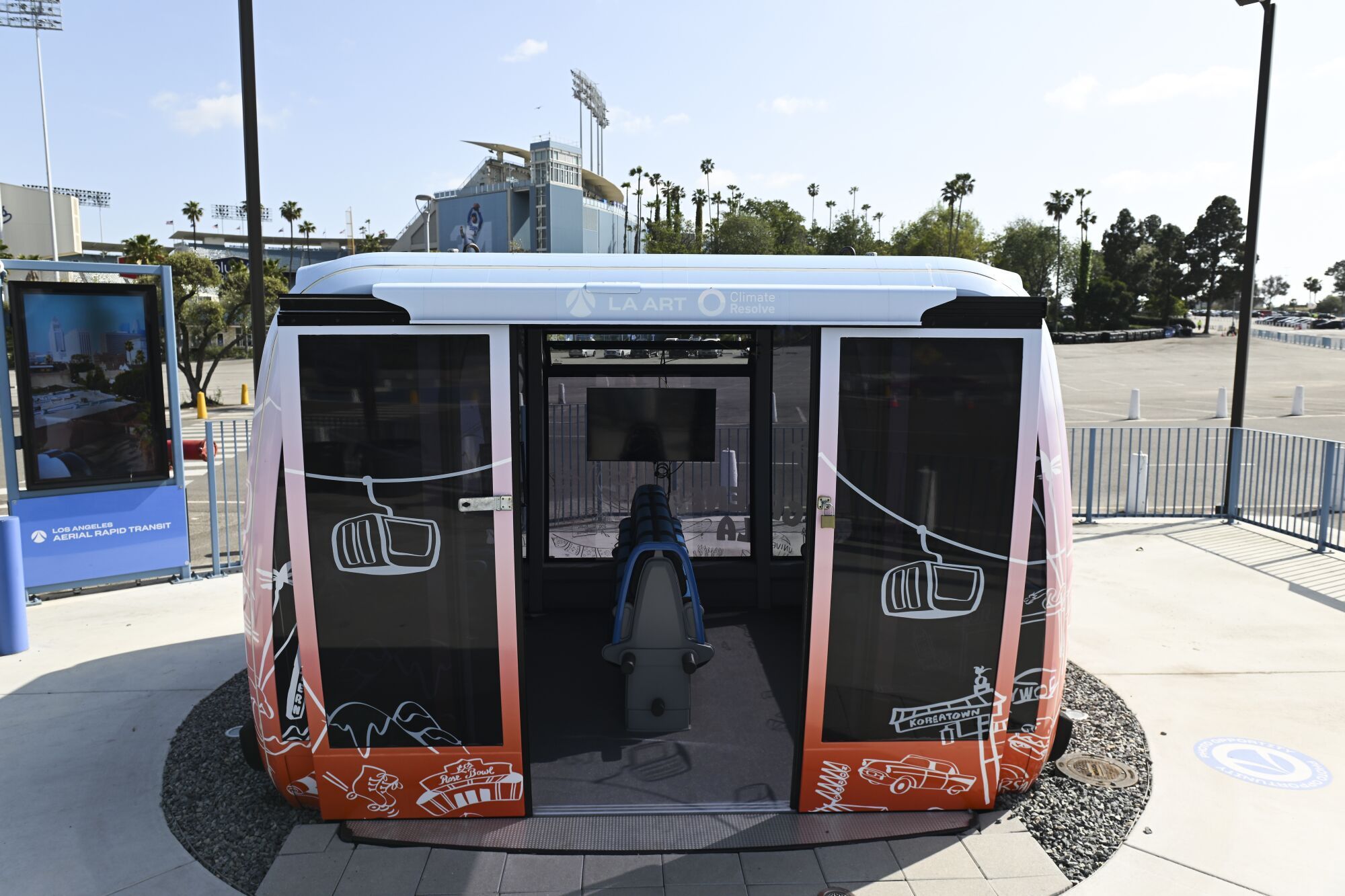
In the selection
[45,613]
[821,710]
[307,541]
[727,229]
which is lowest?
[45,613]

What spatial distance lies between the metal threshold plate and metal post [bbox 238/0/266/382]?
539 centimetres

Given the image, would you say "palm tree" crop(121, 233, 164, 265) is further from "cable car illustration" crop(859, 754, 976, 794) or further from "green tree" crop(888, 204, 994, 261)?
"green tree" crop(888, 204, 994, 261)

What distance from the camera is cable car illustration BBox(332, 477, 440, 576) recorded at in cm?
397

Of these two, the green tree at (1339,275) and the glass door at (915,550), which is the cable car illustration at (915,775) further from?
the green tree at (1339,275)

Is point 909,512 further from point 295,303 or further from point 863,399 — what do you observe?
point 295,303

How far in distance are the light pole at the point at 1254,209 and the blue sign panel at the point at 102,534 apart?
38.4 feet

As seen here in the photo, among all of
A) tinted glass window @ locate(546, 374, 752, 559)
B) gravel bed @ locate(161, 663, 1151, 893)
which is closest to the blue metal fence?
tinted glass window @ locate(546, 374, 752, 559)

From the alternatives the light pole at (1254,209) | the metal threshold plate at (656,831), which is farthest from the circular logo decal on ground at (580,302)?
A: the light pole at (1254,209)

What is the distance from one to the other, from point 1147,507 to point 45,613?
1282 cm

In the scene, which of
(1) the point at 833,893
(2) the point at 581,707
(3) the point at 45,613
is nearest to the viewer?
(1) the point at 833,893

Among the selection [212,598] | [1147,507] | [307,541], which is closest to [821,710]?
[307,541]

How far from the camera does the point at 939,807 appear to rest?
4359 millimetres

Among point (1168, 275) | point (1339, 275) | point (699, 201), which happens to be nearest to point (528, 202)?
point (699, 201)

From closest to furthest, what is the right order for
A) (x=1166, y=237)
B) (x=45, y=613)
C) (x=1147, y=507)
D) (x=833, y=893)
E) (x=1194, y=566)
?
(x=833, y=893)
(x=45, y=613)
(x=1194, y=566)
(x=1147, y=507)
(x=1166, y=237)
